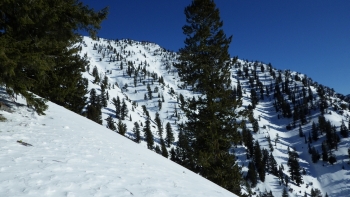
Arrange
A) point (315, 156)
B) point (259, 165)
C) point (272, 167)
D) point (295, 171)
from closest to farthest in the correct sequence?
point (295, 171), point (259, 165), point (272, 167), point (315, 156)

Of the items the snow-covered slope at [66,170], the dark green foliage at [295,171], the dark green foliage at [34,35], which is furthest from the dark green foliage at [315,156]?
the dark green foliage at [34,35]

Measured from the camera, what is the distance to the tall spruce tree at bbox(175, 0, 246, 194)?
1124 cm

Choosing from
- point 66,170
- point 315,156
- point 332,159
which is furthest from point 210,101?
point 315,156

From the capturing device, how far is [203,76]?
11844mm

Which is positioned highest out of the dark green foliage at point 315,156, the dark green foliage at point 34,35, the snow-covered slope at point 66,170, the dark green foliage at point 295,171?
the dark green foliage at point 34,35

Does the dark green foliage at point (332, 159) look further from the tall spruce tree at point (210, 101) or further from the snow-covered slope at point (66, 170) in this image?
the snow-covered slope at point (66, 170)

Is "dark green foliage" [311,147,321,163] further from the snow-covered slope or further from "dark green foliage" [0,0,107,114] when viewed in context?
"dark green foliage" [0,0,107,114]

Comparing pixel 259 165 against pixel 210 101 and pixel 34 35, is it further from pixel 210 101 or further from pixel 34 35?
pixel 34 35

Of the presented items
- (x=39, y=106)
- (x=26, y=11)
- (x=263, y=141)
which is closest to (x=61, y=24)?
(x=26, y=11)

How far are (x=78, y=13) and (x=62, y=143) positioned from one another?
5.57m

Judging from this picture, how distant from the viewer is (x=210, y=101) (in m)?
11.5

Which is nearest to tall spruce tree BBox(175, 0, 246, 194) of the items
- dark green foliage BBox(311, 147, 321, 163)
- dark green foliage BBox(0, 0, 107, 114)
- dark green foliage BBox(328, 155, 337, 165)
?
dark green foliage BBox(0, 0, 107, 114)

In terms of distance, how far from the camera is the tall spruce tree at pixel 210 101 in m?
11.2

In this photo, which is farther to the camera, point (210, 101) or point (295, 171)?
point (295, 171)
